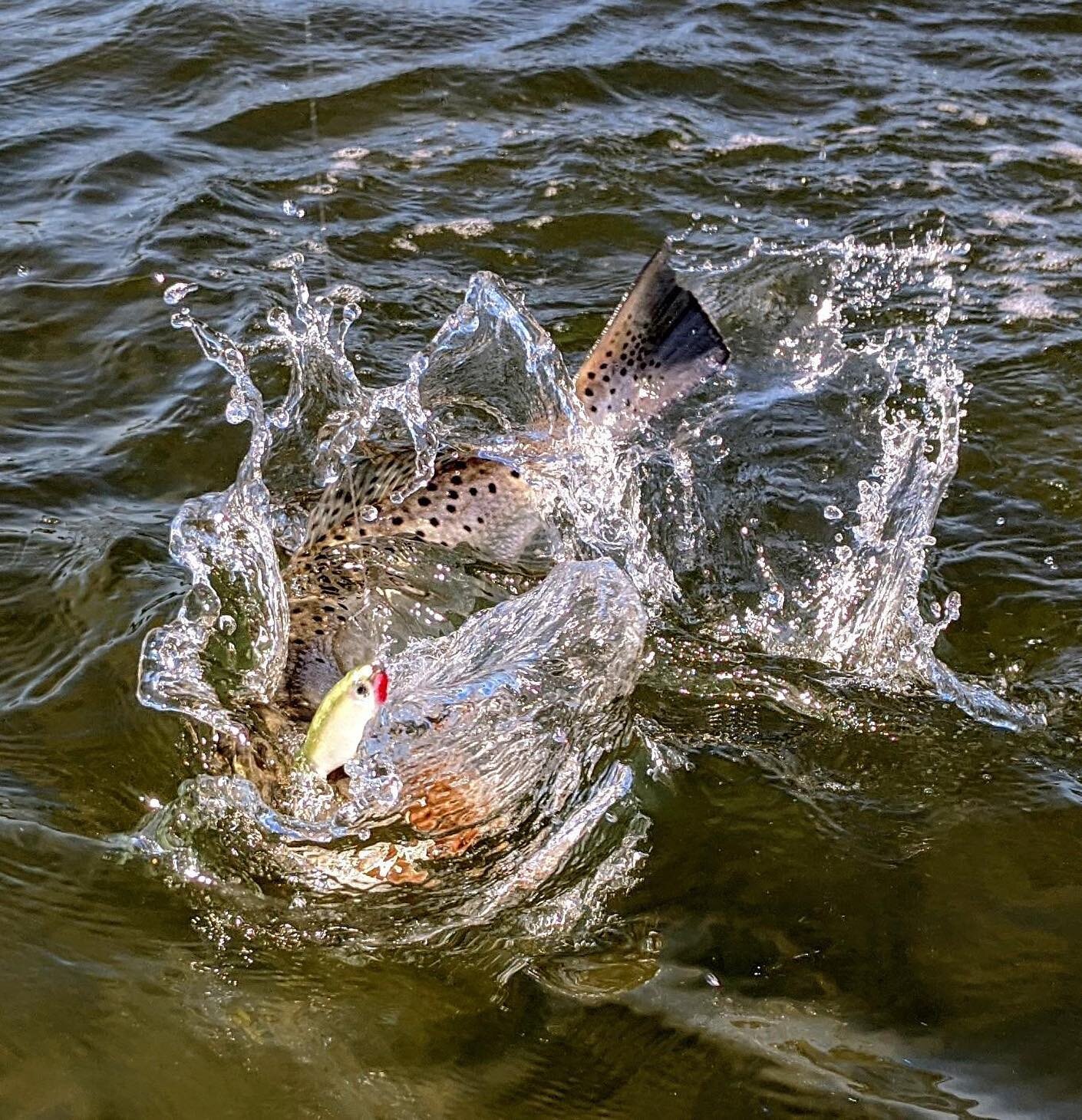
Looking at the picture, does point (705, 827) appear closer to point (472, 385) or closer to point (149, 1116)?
point (149, 1116)

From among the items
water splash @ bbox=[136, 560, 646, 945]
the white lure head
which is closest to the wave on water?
water splash @ bbox=[136, 560, 646, 945]

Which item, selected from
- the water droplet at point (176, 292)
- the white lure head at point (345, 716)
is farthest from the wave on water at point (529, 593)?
the water droplet at point (176, 292)

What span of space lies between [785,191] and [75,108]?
3.61 metres

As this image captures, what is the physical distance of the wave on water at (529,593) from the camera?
3.07 m

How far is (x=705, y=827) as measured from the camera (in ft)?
10.7

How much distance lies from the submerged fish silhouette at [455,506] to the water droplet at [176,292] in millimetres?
1536

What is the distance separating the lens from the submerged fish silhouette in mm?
3570

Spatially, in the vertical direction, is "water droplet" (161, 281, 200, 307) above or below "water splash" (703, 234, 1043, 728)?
above

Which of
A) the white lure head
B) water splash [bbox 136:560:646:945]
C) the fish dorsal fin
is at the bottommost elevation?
water splash [bbox 136:560:646:945]

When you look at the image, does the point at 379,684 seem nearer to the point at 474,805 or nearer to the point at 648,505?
the point at 474,805

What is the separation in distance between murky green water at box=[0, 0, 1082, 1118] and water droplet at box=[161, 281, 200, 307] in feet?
0.19

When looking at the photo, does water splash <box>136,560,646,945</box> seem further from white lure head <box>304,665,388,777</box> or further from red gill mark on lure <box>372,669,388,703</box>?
red gill mark on lure <box>372,669,388,703</box>

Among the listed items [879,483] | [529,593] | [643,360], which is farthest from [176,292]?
[879,483]

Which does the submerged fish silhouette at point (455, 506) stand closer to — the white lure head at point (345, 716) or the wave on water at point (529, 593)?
the wave on water at point (529, 593)
